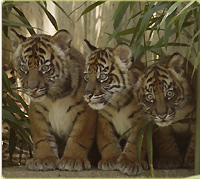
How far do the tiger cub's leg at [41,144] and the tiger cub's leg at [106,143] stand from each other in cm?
39

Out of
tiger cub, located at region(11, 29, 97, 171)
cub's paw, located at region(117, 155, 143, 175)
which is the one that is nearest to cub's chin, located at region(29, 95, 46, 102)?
tiger cub, located at region(11, 29, 97, 171)

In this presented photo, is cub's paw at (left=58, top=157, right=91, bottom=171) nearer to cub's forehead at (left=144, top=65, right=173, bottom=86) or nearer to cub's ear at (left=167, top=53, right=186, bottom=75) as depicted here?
cub's forehead at (left=144, top=65, right=173, bottom=86)

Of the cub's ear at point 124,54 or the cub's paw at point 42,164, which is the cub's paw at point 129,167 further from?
the cub's ear at point 124,54

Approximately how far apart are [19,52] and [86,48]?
0.57m

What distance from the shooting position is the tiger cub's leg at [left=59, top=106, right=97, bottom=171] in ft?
12.1

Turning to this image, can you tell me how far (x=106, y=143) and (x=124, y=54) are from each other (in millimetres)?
772

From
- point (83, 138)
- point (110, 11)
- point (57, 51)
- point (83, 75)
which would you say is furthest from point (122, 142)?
point (110, 11)

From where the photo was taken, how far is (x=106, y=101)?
11.9 feet

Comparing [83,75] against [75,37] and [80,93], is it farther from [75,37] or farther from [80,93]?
[75,37]

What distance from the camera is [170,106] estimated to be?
137 inches

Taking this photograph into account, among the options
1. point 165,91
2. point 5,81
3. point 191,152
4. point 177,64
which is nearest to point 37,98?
point 5,81

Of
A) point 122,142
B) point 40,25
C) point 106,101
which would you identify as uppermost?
point 40,25

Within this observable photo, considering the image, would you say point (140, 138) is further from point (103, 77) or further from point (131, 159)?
point (103, 77)

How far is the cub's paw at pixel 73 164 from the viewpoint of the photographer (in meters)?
3.65
